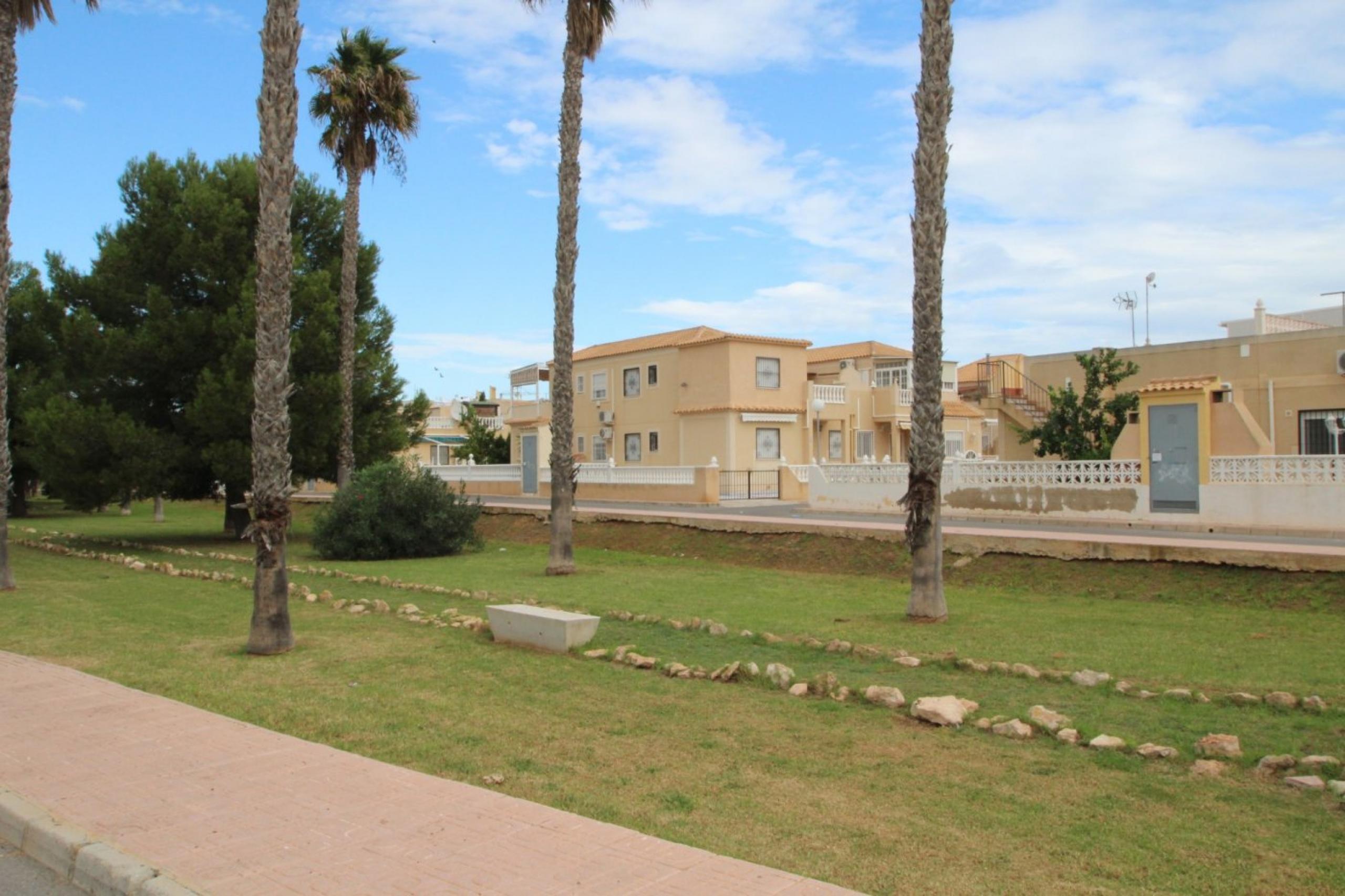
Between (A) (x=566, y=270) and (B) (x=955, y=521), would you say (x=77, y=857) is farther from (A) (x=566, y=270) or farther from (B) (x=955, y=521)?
(B) (x=955, y=521)

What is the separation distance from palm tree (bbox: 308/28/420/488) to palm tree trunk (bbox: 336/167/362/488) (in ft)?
0.05

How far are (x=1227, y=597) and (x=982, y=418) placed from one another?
39.1m

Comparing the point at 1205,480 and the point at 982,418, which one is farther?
the point at 982,418

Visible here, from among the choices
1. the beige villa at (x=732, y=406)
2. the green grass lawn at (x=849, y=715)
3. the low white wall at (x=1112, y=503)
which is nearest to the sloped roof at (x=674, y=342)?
the beige villa at (x=732, y=406)

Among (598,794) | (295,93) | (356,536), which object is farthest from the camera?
(356,536)

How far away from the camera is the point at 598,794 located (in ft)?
19.9

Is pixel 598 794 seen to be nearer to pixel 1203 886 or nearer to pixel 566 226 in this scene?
pixel 1203 886

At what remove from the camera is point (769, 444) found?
4447 cm

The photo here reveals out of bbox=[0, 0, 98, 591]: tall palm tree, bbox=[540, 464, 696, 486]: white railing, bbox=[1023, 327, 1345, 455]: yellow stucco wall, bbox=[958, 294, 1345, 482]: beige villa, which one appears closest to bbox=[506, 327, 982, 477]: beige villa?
bbox=[540, 464, 696, 486]: white railing

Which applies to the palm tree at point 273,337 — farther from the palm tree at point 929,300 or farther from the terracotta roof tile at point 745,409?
the terracotta roof tile at point 745,409

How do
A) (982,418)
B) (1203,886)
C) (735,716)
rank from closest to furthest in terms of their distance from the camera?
(1203,886), (735,716), (982,418)

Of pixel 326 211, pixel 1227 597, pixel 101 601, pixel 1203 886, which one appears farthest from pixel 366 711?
pixel 326 211

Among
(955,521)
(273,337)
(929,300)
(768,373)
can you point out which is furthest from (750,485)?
(273,337)

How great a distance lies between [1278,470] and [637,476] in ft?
67.5
